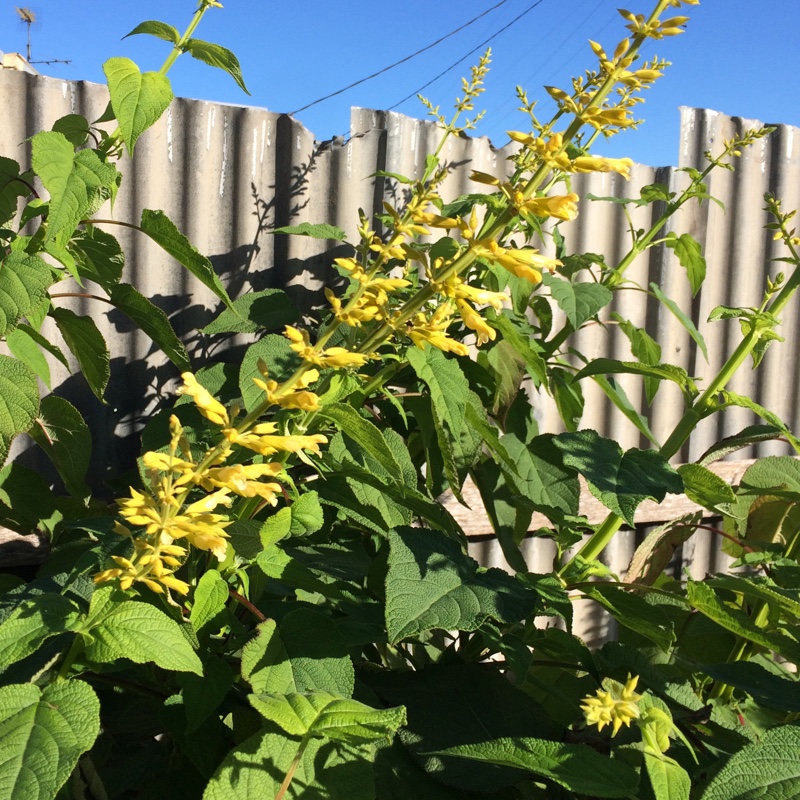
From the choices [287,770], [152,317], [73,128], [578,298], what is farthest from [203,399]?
[578,298]

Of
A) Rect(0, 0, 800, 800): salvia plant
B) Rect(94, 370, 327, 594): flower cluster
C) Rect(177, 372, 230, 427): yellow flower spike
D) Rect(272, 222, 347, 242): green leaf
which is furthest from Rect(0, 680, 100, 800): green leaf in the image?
Rect(272, 222, 347, 242): green leaf

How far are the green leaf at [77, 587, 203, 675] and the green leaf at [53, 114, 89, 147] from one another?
960 mm

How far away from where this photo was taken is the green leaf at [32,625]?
1011 mm

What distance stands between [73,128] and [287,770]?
1.24m

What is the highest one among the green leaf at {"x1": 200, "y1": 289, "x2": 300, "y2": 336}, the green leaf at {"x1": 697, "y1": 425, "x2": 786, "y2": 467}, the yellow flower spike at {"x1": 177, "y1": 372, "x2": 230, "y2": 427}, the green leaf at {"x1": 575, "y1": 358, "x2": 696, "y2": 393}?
the green leaf at {"x1": 200, "y1": 289, "x2": 300, "y2": 336}

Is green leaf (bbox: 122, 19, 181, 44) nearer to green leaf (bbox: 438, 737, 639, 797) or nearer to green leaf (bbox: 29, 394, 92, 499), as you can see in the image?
green leaf (bbox: 29, 394, 92, 499)

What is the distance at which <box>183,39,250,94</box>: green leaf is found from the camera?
1.52 metres

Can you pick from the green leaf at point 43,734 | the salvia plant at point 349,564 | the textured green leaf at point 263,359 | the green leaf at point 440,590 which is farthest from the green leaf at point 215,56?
the green leaf at point 43,734

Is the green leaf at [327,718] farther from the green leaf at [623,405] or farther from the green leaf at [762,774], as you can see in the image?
the green leaf at [623,405]

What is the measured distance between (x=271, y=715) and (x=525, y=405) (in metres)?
1.39

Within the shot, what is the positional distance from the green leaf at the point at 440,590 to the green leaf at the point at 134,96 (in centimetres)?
83

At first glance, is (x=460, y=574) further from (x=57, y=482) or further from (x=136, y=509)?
(x=57, y=482)

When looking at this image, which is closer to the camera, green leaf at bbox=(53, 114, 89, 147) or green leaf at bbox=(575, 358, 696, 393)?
green leaf at bbox=(53, 114, 89, 147)

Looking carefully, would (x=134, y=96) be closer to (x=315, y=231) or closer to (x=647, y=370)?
(x=315, y=231)
